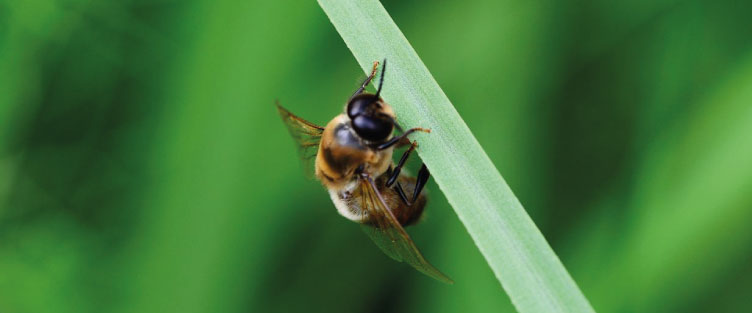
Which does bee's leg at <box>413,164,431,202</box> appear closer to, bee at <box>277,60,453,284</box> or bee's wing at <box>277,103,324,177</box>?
bee at <box>277,60,453,284</box>

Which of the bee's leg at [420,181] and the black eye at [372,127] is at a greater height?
the black eye at [372,127]

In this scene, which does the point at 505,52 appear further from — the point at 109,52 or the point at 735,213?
the point at 109,52

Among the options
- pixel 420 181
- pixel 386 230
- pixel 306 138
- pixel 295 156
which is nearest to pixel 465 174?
pixel 386 230

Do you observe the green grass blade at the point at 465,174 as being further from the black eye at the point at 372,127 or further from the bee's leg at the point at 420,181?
the bee's leg at the point at 420,181

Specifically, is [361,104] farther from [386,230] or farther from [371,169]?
[386,230]

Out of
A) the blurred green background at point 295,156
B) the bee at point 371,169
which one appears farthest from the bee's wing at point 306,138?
the blurred green background at point 295,156

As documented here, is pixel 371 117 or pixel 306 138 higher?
pixel 371 117
